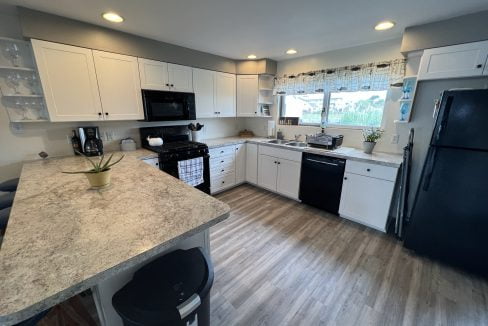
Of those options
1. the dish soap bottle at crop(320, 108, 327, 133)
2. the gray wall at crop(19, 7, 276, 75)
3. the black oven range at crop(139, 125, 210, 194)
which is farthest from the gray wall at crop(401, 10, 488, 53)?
the black oven range at crop(139, 125, 210, 194)

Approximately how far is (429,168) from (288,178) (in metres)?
1.71

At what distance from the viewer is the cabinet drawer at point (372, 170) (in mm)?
2250

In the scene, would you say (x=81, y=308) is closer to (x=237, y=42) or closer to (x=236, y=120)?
(x=237, y=42)

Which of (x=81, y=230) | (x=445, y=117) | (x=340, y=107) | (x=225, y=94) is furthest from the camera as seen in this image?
(x=225, y=94)

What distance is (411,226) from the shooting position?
207cm

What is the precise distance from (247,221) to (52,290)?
87.3 inches

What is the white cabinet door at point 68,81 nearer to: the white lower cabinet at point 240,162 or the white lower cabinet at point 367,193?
the white lower cabinet at point 240,162

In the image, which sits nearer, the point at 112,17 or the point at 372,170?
the point at 112,17

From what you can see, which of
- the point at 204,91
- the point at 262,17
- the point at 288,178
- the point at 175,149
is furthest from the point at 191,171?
the point at 262,17

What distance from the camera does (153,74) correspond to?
8.85 feet

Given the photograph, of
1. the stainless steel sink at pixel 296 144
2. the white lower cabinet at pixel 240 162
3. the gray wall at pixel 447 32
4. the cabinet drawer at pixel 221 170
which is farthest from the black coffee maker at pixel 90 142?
the gray wall at pixel 447 32

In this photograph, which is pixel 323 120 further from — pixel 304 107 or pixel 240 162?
pixel 240 162

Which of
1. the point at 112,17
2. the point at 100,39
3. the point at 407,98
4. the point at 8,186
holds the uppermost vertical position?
the point at 112,17

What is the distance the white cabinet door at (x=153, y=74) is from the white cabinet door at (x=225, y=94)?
92 cm
